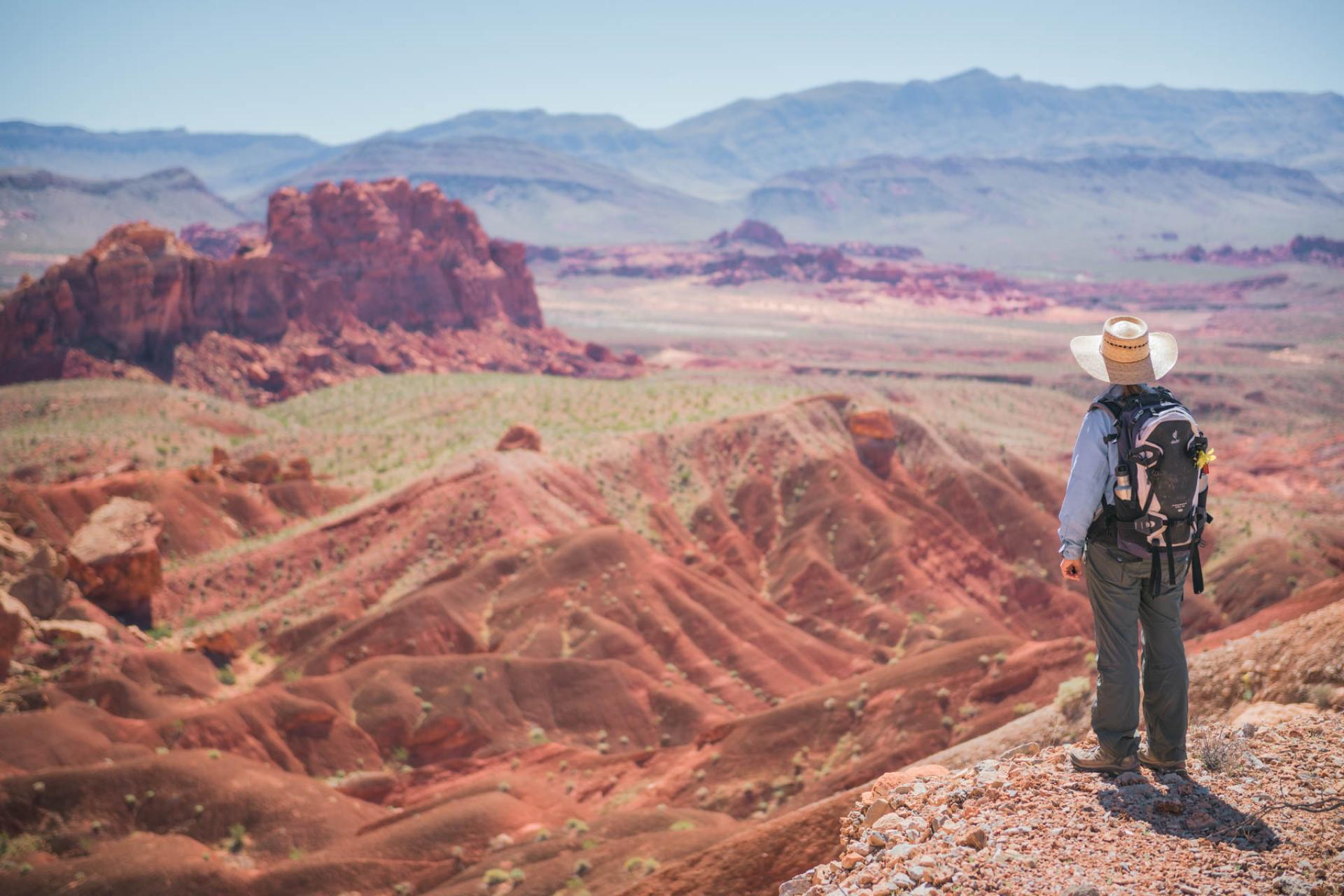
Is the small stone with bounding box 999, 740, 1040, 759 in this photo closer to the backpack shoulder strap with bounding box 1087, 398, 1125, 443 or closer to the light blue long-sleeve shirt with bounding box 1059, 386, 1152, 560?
the light blue long-sleeve shirt with bounding box 1059, 386, 1152, 560

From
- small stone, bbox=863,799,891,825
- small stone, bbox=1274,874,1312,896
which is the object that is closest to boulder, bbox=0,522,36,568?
small stone, bbox=863,799,891,825

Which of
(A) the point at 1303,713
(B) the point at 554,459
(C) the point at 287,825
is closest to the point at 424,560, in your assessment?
(B) the point at 554,459

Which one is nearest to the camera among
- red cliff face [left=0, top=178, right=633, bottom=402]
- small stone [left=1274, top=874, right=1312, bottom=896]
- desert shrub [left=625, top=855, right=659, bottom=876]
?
small stone [left=1274, top=874, right=1312, bottom=896]

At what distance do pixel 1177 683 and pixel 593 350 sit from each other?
94281 mm

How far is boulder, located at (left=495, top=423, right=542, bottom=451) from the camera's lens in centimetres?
4462

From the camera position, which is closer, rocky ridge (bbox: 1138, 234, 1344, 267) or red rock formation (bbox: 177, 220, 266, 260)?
rocky ridge (bbox: 1138, 234, 1344, 267)

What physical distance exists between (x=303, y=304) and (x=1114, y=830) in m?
80.1

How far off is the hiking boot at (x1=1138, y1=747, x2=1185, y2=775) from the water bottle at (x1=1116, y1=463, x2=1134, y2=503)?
1.71 metres

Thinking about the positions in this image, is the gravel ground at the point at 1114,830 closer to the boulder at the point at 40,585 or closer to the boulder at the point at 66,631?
the boulder at the point at 66,631

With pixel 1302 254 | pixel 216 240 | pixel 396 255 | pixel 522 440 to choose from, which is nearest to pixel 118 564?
pixel 522 440

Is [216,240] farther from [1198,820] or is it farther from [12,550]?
[1198,820]

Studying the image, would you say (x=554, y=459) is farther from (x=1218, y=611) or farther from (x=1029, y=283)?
(x=1029, y=283)

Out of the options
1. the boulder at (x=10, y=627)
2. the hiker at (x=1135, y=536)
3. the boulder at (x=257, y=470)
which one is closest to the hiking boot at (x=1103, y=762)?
the hiker at (x=1135, y=536)

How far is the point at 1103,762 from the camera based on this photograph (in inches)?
281
